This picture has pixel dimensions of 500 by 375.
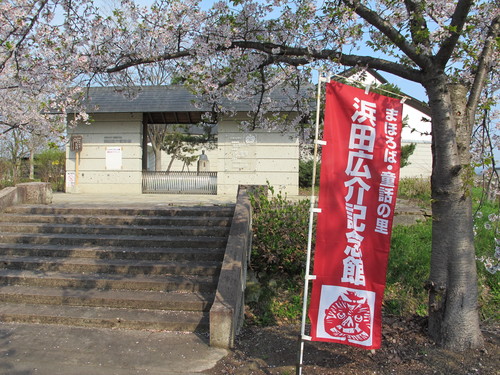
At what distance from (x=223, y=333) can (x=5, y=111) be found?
8562 mm

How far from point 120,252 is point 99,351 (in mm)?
2527

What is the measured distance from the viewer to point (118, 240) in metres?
7.15

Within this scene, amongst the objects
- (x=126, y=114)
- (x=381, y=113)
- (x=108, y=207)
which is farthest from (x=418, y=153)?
(x=381, y=113)

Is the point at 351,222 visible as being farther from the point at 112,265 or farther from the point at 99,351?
the point at 112,265

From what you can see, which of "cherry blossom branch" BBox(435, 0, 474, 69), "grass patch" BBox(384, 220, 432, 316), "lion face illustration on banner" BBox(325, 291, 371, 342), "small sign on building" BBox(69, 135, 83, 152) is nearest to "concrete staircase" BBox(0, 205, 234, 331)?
"lion face illustration on banner" BBox(325, 291, 371, 342)

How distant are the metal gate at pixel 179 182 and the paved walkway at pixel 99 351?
11.9 metres

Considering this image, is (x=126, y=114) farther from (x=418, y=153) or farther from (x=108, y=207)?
(x=418, y=153)

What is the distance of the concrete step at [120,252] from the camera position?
6676 mm

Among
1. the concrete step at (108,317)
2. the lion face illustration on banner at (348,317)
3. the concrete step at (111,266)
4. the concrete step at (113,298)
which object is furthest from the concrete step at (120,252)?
the lion face illustration on banner at (348,317)

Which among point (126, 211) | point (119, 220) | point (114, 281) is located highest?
point (126, 211)

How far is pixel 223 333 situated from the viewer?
4562mm

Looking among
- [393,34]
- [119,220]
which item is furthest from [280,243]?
[393,34]

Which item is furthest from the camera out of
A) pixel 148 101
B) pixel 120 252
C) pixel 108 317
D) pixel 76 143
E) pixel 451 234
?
pixel 148 101

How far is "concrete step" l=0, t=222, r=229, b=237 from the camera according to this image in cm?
735
